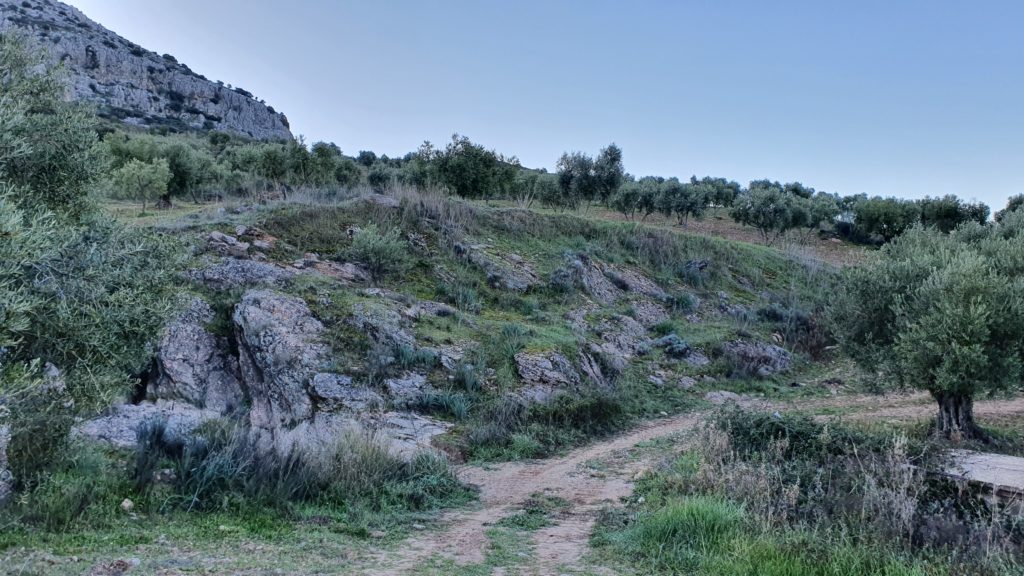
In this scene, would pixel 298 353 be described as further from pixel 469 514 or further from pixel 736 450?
pixel 736 450

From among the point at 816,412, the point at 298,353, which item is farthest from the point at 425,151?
the point at 816,412

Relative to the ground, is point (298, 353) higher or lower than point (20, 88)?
lower

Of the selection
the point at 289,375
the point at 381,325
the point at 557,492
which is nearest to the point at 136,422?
the point at 289,375

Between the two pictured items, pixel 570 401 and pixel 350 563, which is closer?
pixel 350 563

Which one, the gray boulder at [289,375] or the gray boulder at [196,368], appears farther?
the gray boulder at [196,368]

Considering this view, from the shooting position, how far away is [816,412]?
14766 mm

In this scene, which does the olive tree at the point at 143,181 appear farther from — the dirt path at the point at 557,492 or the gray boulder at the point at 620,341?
the dirt path at the point at 557,492

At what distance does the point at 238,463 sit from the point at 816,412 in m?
13.3

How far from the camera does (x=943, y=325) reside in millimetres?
10781

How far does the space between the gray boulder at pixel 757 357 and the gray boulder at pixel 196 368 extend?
14.9 meters

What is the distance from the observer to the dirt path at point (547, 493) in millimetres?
6172

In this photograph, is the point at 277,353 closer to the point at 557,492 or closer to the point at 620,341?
the point at 557,492

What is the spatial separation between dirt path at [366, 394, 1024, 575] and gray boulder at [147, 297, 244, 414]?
5.78 meters

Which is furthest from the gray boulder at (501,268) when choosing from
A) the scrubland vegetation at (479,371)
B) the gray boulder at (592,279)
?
the gray boulder at (592,279)
